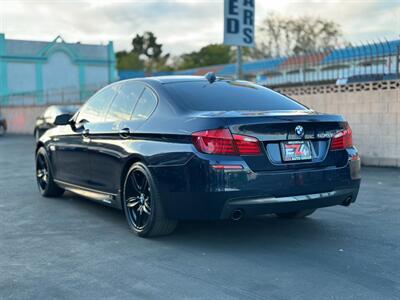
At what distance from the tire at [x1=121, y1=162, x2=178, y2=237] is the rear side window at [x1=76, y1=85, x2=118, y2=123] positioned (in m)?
1.15

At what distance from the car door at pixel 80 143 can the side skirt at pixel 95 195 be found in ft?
0.18

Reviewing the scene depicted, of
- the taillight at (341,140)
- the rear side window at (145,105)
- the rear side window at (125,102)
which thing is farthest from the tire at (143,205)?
the taillight at (341,140)

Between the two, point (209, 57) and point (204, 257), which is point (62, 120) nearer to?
point (204, 257)

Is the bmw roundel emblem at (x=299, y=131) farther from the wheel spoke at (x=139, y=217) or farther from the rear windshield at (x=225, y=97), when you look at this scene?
the wheel spoke at (x=139, y=217)

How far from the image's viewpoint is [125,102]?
18.8ft

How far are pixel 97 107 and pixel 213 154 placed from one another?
7.91 feet

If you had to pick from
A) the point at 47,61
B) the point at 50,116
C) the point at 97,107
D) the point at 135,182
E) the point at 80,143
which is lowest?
the point at 135,182

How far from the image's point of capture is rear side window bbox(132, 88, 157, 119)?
525 cm

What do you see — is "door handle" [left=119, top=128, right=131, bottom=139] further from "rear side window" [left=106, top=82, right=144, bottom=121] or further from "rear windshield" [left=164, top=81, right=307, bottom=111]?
"rear windshield" [left=164, top=81, right=307, bottom=111]

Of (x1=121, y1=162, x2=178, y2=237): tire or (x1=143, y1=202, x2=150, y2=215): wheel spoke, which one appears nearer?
(x1=121, y1=162, x2=178, y2=237): tire

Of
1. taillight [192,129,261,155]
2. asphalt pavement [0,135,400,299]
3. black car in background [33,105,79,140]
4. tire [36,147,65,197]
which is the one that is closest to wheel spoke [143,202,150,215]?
asphalt pavement [0,135,400,299]

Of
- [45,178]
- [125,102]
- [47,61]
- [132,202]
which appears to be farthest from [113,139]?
[47,61]

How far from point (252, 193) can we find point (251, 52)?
57.8m

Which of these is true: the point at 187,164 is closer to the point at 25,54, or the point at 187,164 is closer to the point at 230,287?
the point at 230,287
